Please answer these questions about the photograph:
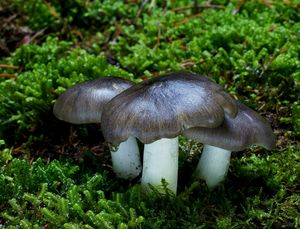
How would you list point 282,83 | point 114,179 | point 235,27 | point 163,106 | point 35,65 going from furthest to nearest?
point 235,27, point 35,65, point 282,83, point 114,179, point 163,106

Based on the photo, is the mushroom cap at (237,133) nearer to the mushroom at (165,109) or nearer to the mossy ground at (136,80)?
the mushroom at (165,109)

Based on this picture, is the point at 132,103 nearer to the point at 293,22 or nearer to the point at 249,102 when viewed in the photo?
the point at 249,102

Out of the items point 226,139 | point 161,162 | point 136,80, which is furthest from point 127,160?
point 136,80

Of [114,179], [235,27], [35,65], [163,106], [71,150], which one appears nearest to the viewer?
[163,106]

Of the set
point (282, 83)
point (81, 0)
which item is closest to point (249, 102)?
point (282, 83)

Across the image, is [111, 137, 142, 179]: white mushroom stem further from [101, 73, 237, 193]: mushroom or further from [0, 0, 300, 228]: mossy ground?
[101, 73, 237, 193]: mushroom

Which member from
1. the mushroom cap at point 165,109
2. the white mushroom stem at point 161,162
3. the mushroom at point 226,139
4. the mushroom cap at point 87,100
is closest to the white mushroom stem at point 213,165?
the mushroom at point 226,139

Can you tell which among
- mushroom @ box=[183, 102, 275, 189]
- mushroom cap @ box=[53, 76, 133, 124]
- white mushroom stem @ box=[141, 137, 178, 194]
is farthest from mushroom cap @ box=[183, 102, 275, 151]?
mushroom cap @ box=[53, 76, 133, 124]
